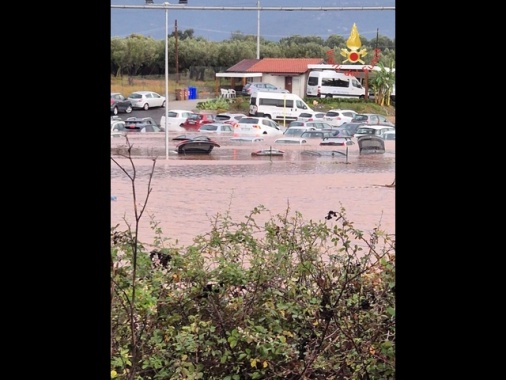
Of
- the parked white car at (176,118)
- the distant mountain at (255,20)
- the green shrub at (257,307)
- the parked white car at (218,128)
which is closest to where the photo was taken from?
the green shrub at (257,307)

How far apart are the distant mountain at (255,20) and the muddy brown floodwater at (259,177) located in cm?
74

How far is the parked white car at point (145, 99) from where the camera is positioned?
5199 millimetres

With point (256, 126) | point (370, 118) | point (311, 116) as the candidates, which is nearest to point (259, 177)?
point (256, 126)

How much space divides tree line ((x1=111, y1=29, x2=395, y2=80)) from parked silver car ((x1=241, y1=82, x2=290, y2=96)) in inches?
7.5

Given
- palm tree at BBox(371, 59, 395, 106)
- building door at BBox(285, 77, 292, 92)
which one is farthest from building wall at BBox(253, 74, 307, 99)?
palm tree at BBox(371, 59, 395, 106)

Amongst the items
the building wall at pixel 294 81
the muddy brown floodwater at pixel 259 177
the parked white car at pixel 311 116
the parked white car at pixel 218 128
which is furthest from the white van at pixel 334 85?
the parked white car at pixel 218 128

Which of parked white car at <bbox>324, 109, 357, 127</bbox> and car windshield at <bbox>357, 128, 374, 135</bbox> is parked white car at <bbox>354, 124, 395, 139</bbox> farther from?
parked white car at <bbox>324, 109, 357, 127</bbox>

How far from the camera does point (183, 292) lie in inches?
60.6

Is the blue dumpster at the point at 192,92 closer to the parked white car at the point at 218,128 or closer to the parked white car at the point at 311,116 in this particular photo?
the parked white car at the point at 218,128

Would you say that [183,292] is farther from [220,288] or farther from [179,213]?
[179,213]

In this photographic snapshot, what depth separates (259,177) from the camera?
5879 mm
